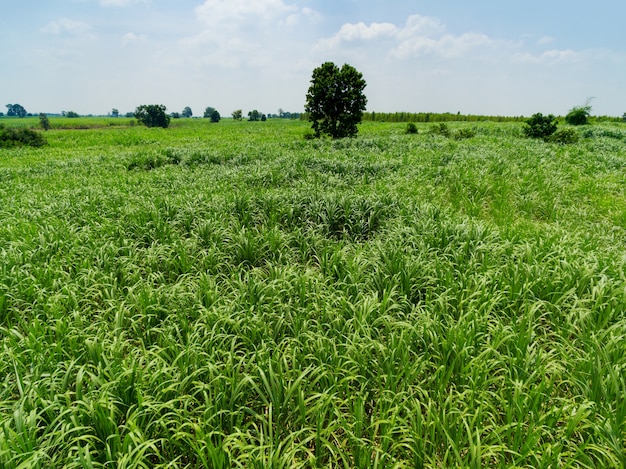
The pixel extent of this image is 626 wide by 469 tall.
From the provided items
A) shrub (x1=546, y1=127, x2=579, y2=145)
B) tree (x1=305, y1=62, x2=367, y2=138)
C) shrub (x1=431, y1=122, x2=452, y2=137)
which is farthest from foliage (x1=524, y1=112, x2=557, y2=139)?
tree (x1=305, y1=62, x2=367, y2=138)

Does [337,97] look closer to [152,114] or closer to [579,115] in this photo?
[579,115]

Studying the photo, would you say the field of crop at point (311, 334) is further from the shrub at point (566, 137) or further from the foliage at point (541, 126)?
the foliage at point (541, 126)

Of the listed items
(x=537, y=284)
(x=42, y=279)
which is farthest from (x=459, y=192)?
(x=42, y=279)

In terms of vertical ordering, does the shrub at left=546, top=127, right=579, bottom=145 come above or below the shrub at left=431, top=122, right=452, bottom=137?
below

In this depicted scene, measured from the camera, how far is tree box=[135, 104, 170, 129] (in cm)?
5409

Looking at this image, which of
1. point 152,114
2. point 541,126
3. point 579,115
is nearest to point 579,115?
point 579,115

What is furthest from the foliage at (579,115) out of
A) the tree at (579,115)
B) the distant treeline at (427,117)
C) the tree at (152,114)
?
the tree at (152,114)

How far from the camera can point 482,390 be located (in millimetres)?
2287

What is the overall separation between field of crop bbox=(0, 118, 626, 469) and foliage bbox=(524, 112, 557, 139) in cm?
1551

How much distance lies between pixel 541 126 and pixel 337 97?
1312 centimetres

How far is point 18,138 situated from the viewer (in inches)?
859

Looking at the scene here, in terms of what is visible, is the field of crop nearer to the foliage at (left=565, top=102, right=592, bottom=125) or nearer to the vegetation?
the vegetation

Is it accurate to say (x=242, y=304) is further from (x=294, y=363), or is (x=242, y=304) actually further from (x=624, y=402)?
(x=624, y=402)

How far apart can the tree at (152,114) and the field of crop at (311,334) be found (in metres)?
55.3
